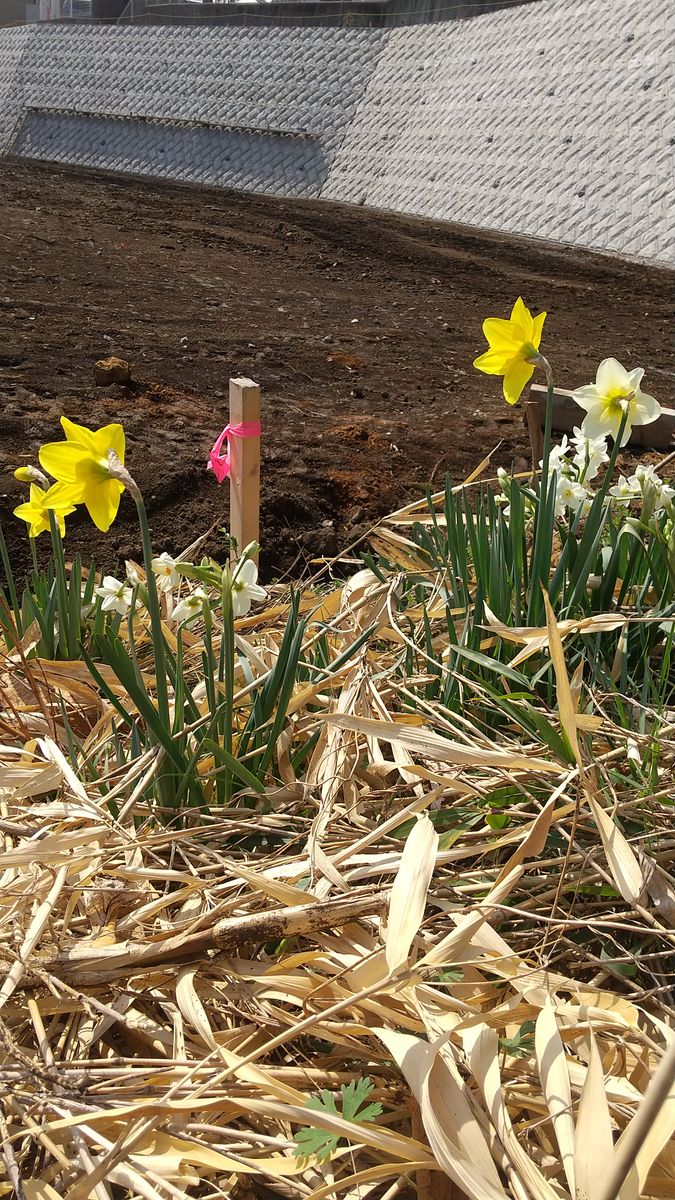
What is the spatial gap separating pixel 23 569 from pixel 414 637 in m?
1.68

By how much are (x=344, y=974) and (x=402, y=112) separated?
16.6m

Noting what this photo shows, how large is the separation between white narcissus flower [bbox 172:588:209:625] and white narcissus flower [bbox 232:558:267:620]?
51 mm

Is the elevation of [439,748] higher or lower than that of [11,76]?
lower

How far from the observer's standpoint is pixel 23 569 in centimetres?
295

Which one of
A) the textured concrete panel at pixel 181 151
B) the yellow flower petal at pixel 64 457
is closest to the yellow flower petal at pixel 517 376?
the yellow flower petal at pixel 64 457

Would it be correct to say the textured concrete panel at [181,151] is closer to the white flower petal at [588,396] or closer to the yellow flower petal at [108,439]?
the white flower petal at [588,396]

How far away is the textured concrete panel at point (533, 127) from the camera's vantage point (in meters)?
11.2

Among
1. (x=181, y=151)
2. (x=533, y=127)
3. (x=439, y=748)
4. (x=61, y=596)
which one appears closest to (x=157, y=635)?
(x=439, y=748)

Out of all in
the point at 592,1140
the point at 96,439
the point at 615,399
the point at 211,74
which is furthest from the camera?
the point at 211,74

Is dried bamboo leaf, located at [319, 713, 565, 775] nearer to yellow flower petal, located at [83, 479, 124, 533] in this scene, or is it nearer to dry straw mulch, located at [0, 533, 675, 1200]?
dry straw mulch, located at [0, 533, 675, 1200]

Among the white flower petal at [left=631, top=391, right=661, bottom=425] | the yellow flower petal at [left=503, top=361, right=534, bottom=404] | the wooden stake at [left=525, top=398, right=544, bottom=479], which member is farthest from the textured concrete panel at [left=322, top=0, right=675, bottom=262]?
the yellow flower petal at [left=503, top=361, right=534, bottom=404]

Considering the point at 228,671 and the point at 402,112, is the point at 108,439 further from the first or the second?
the point at 402,112

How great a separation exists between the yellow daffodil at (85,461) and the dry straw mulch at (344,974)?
0.38 m

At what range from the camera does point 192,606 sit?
62.7 inches
